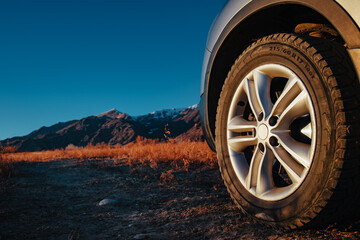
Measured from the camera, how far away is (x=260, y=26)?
6.49 ft

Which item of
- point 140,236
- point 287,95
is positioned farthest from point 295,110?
point 140,236

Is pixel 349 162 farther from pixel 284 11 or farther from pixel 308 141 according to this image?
→ pixel 284 11

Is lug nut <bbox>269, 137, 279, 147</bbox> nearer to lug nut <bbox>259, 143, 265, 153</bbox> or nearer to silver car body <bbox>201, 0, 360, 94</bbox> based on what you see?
lug nut <bbox>259, 143, 265, 153</bbox>

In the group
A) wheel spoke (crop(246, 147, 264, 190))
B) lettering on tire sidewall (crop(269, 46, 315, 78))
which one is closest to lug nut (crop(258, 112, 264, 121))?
wheel spoke (crop(246, 147, 264, 190))

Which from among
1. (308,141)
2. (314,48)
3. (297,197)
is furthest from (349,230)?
Answer: (314,48)

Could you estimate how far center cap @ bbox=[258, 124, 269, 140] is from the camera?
166 cm

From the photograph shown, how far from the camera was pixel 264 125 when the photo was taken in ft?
5.52

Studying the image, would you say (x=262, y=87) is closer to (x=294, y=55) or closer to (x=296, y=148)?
(x=294, y=55)

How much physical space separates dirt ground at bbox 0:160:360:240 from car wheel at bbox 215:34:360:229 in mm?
185

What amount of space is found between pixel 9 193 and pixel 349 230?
3.34m

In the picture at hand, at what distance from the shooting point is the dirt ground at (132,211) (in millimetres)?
1568

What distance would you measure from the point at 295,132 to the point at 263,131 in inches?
8.5

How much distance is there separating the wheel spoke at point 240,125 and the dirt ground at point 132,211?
677 mm

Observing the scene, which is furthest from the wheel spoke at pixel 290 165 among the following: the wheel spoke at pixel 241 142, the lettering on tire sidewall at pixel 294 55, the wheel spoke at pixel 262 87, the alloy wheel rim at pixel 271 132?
the lettering on tire sidewall at pixel 294 55
